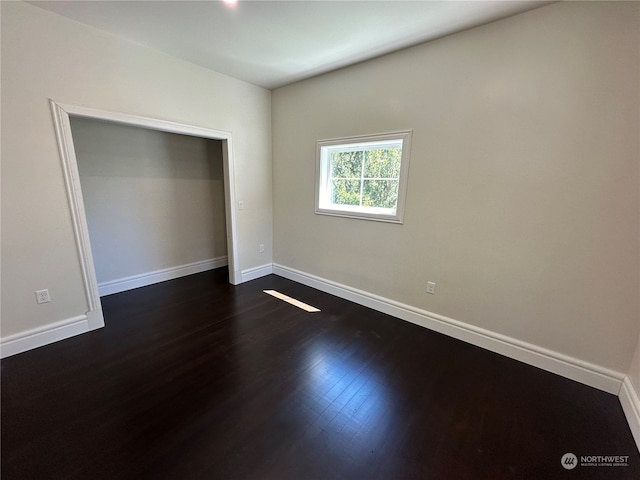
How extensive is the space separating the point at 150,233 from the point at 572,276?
178 inches

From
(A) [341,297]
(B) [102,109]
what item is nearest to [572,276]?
(A) [341,297]

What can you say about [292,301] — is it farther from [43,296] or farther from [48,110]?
[48,110]

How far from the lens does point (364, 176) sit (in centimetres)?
302

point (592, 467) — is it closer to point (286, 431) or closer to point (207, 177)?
point (286, 431)

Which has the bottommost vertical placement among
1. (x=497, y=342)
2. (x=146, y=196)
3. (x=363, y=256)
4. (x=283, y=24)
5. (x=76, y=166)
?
(x=497, y=342)

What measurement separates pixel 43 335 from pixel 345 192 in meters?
3.21

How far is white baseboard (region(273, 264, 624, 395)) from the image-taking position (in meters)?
1.88

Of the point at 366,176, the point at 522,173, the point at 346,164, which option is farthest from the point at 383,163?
the point at 522,173

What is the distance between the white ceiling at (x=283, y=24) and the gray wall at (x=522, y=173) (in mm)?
227

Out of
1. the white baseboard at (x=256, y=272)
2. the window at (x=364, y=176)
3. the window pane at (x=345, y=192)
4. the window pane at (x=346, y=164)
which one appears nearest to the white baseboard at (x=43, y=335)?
the white baseboard at (x=256, y=272)

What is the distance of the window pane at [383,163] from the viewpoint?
2.73 meters

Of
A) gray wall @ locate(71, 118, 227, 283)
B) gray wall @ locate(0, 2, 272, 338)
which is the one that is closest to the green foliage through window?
gray wall @ locate(0, 2, 272, 338)

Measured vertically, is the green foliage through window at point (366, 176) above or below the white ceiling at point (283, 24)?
below

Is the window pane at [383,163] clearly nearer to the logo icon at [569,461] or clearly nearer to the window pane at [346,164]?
the window pane at [346,164]
